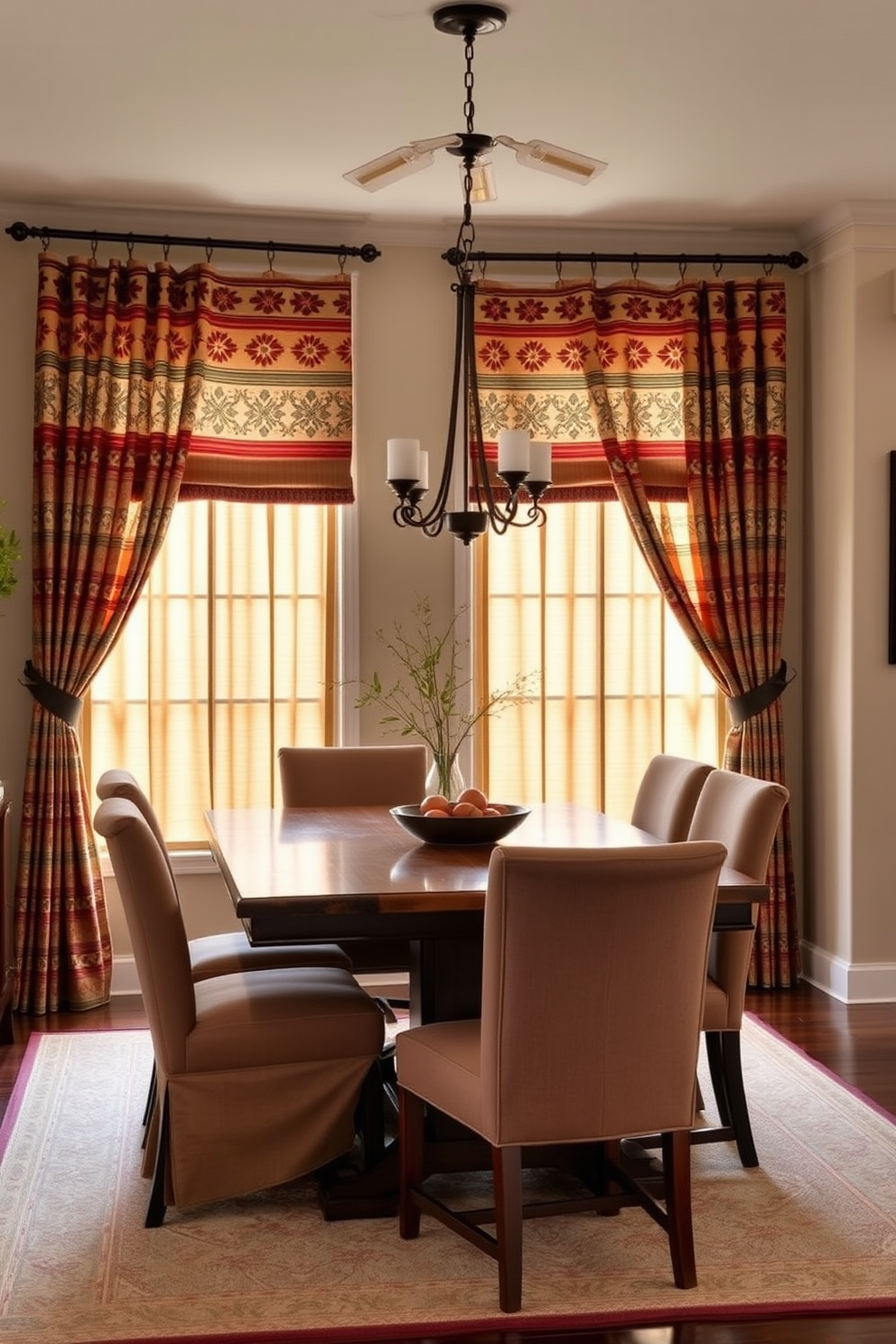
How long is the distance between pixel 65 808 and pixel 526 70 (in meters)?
2.87

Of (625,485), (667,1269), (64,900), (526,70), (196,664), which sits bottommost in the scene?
(667,1269)

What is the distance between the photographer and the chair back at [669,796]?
4.10 meters

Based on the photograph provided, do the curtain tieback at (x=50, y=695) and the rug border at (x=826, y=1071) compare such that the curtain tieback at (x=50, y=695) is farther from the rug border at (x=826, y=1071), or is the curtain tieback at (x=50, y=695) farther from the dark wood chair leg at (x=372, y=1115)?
the rug border at (x=826, y=1071)

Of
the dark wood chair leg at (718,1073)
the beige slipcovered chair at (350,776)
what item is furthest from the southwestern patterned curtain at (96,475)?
the dark wood chair leg at (718,1073)

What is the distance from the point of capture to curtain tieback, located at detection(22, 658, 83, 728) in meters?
5.14

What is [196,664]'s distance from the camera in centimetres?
546

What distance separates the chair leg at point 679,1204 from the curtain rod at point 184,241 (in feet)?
11.7

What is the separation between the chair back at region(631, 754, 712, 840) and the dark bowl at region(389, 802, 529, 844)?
0.60 metres

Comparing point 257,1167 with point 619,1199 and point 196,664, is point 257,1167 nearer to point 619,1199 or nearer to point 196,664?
point 619,1199

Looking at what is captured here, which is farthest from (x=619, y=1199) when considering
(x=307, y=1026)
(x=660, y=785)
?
(x=660, y=785)

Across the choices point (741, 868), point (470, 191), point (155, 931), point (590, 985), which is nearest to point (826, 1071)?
point (741, 868)

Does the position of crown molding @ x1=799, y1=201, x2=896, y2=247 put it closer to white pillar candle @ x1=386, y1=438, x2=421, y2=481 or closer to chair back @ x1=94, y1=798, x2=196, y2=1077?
white pillar candle @ x1=386, y1=438, x2=421, y2=481

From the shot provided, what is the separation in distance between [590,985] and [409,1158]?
72 centimetres

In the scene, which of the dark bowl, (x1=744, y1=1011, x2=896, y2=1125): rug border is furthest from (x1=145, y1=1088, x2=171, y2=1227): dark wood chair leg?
(x1=744, y1=1011, x2=896, y2=1125): rug border
